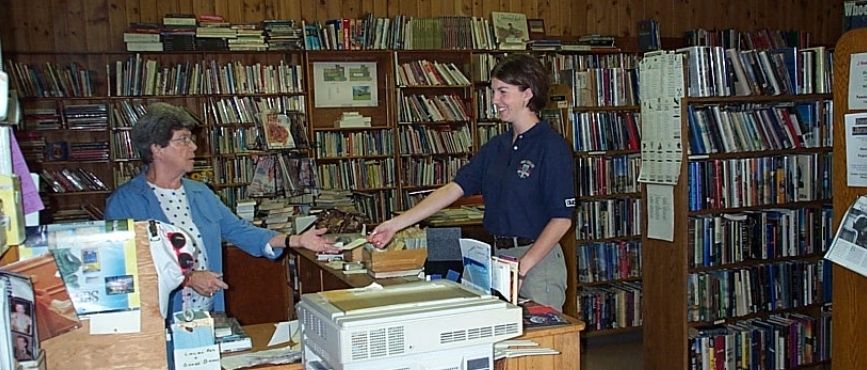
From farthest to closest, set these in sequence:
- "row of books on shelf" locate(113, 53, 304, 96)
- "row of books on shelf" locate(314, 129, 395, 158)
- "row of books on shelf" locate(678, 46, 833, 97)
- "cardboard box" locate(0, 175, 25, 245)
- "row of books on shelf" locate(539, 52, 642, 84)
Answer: "row of books on shelf" locate(539, 52, 642, 84), "row of books on shelf" locate(314, 129, 395, 158), "row of books on shelf" locate(113, 53, 304, 96), "row of books on shelf" locate(678, 46, 833, 97), "cardboard box" locate(0, 175, 25, 245)

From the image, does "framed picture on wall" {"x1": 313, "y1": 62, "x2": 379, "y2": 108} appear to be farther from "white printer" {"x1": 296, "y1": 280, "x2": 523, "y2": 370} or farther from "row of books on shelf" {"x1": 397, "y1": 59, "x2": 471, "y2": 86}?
"white printer" {"x1": 296, "y1": 280, "x2": 523, "y2": 370}

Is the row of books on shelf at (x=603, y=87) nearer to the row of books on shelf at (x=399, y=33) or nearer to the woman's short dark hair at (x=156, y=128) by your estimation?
the row of books on shelf at (x=399, y=33)

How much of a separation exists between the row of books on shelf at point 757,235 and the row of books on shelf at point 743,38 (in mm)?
2865

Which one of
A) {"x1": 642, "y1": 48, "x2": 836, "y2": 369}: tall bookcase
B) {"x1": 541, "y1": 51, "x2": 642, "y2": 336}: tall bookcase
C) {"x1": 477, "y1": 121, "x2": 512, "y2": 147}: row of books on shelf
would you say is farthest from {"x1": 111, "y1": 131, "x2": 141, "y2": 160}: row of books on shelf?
{"x1": 642, "y1": 48, "x2": 836, "y2": 369}: tall bookcase

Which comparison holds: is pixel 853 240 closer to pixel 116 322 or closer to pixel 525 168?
pixel 525 168

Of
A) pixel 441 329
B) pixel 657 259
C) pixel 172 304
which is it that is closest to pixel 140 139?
pixel 172 304

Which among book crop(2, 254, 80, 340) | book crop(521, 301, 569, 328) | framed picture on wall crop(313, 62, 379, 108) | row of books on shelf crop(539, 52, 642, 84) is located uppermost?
row of books on shelf crop(539, 52, 642, 84)

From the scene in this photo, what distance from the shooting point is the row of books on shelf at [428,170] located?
20.0 ft

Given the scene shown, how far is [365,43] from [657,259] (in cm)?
277

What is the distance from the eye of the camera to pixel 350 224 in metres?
3.86

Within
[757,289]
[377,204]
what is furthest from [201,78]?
[757,289]

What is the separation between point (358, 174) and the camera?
19.6 ft

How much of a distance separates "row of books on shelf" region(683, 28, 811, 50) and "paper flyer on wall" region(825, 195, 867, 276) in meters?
4.16

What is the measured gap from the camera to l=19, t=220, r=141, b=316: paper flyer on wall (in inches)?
66.6
